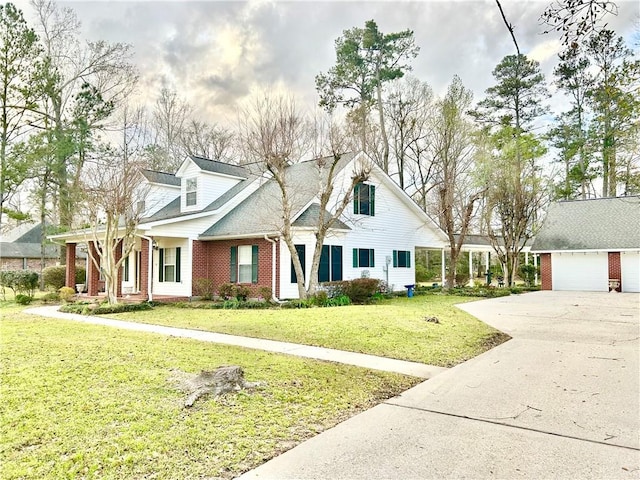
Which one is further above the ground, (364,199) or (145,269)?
(364,199)

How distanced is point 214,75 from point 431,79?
16.0 metres

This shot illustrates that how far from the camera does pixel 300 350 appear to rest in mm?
7961

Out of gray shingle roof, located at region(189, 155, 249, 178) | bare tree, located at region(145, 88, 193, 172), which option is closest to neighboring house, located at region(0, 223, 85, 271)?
bare tree, located at region(145, 88, 193, 172)

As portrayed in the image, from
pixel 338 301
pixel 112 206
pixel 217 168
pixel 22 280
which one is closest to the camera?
pixel 112 206

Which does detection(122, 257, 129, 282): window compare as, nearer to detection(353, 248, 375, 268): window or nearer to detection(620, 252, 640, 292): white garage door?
detection(353, 248, 375, 268): window

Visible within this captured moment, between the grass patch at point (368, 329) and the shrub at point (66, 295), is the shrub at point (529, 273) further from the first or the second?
the shrub at point (66, 295)

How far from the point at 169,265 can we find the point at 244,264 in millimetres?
3595

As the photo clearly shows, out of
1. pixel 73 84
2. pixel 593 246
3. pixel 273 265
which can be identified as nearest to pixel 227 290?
pixel 273 265

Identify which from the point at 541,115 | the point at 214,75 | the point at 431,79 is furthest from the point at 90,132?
the point at 541,115

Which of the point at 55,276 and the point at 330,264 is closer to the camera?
the point at 330,264

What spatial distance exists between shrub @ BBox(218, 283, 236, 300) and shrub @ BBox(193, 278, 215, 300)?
770mm

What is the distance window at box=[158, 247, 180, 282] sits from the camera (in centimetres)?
1842

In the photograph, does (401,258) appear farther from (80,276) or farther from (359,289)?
(80,276)

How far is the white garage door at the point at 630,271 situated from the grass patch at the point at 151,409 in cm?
2119
